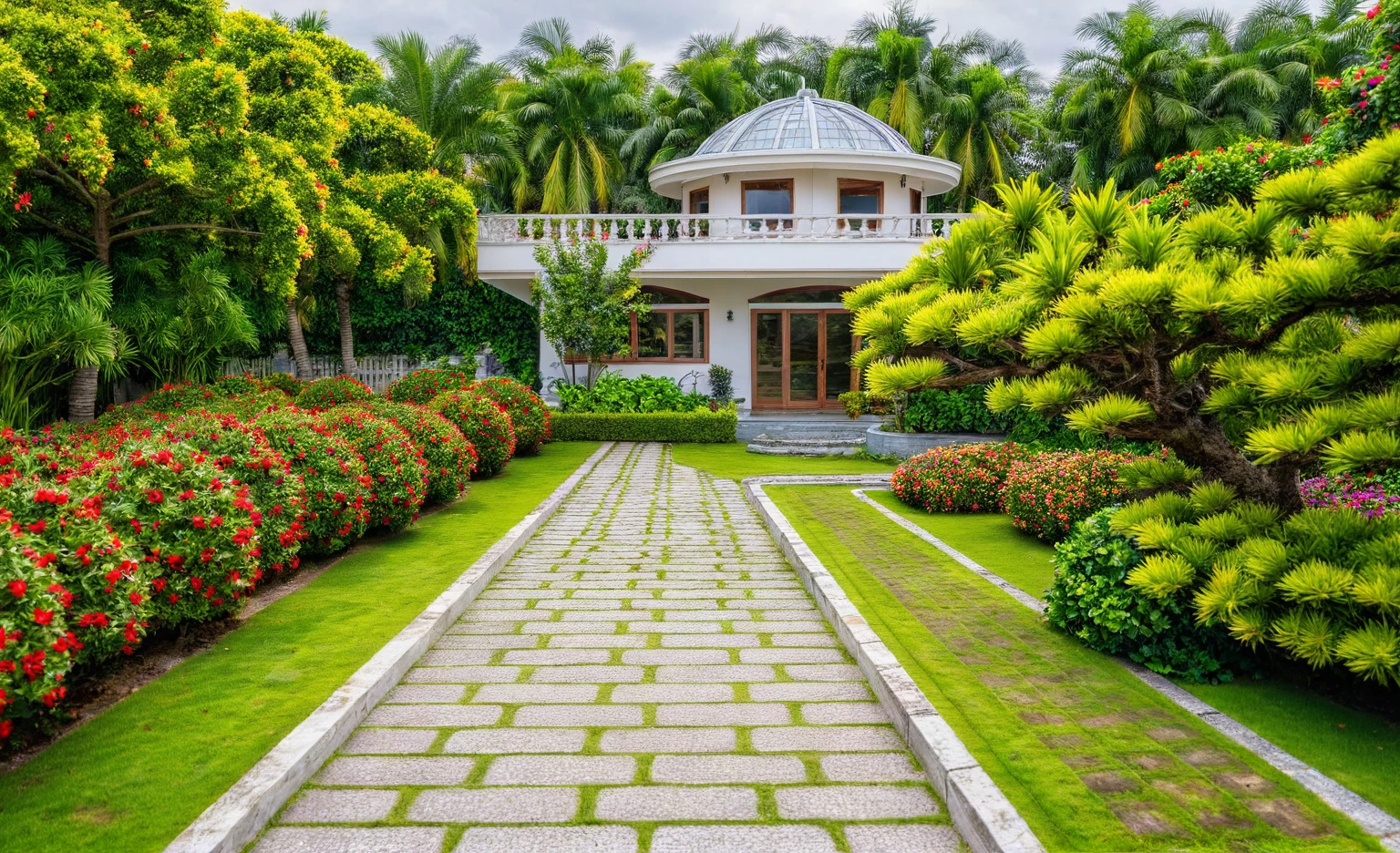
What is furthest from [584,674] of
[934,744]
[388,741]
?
[934,744]

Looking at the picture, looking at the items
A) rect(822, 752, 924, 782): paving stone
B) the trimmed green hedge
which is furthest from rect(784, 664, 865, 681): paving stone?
the trimmed green hedge

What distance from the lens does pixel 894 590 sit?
269 inches

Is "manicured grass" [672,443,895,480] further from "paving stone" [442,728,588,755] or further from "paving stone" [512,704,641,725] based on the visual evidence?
→ "paving stone" [442,728,588,755]

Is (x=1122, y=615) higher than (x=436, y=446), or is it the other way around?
(x=436, y=446)

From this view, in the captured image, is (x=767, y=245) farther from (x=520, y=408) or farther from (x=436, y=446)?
(x=436, y=446)

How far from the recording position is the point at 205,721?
4.36m

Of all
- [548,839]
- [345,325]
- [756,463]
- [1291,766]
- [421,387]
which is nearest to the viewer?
[548,839]

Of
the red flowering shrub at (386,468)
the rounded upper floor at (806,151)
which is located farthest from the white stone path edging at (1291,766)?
the rounded upper floor at (806,151)

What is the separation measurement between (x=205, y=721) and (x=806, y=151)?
2009cm

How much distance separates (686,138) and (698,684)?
2853cm

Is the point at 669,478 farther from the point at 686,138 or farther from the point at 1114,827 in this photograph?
the point at 686,138

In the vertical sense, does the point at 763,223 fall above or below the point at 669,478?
above

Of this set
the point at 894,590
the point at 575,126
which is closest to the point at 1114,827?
the point at 894,590

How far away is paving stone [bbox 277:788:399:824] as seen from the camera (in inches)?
139
